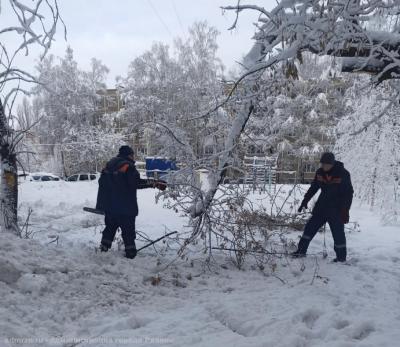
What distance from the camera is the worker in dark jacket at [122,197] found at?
536 centimetres

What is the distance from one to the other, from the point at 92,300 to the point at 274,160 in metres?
4.16

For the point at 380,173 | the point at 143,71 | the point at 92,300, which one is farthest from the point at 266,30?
the point at 143,71

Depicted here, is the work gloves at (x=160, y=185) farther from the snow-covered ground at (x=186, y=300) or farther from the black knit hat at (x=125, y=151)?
the snow-covered ground at (x=186, y=300)

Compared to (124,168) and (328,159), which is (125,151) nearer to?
(124,168)

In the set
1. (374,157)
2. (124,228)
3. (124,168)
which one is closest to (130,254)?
(124,228)

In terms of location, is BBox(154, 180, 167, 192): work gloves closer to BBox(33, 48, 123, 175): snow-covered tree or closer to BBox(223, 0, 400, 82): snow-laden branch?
BBox(223, 0, 400, 82): snow-laden branch

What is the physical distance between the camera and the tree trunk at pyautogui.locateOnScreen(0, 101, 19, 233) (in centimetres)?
574

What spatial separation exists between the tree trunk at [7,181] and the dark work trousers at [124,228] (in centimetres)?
146

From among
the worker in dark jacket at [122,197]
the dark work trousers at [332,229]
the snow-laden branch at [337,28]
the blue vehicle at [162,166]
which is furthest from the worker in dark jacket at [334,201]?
the worker in dark jacket at [122,197]

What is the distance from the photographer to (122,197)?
5.36 meters

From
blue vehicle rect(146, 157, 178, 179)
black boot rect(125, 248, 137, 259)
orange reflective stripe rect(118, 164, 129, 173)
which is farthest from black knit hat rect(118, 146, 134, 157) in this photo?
black boot rect(125, 248, 137, 259)

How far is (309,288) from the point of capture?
4355 mm

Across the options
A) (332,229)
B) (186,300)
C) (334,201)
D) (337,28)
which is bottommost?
(186,300)

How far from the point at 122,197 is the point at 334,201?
2.92 metres
